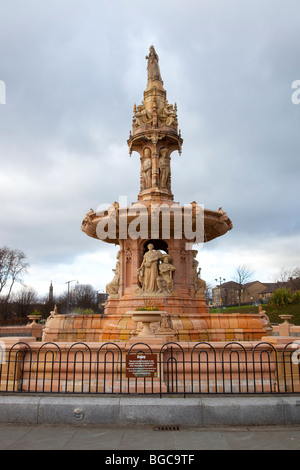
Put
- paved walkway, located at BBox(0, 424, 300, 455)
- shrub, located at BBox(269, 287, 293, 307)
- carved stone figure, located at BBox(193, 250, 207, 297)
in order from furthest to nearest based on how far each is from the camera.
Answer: shrub, located at BBox(269, 287, 293, 307)
carved stone figure, located at BBox(193, 250, 207, 297)
paved walkway, located at BBox(0, 424, 300, 455)

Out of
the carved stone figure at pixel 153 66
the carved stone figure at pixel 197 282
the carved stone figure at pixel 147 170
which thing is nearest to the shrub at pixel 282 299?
the carved stone figure at pixel 197 282

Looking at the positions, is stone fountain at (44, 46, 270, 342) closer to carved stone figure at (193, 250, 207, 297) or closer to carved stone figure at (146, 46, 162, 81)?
carved stone figure at (193, 250, 207, 297)

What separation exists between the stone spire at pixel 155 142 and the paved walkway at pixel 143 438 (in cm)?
1150

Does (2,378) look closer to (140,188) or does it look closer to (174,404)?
(174,404)

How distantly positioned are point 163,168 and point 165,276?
5671 mm

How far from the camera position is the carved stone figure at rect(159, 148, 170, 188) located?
16.9 m

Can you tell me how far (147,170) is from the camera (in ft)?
56.0

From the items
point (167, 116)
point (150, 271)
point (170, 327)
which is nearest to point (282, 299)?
point (167, 116)

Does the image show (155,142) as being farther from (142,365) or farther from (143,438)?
(143,438)

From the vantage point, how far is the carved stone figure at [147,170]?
55.7 feet

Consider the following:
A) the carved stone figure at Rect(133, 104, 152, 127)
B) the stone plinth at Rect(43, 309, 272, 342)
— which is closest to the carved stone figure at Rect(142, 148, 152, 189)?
the carved stone figure at Rect(133, 104, 152, 127)

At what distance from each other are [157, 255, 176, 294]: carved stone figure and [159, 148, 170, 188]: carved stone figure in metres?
4.35
